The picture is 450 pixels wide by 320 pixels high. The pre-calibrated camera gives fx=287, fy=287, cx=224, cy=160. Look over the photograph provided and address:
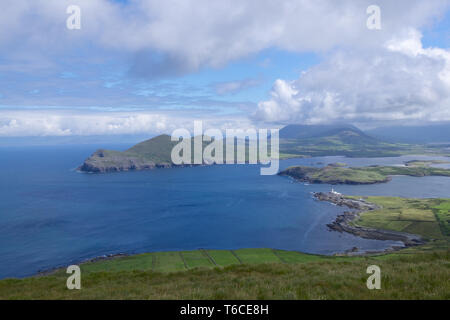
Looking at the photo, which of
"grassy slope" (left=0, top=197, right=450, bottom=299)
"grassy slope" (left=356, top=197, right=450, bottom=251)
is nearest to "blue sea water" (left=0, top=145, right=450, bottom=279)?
"grassy slope" (left=356, top=197, right=450, bottom=251)

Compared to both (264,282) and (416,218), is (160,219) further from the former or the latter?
(264,282)

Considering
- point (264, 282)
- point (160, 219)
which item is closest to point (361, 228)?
point (160, 219)

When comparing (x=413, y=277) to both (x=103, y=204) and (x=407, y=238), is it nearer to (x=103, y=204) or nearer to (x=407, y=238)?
(x=407, y=238)

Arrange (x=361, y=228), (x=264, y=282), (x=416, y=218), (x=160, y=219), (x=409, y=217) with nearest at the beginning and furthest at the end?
1. (x=264, y=282)
2. (x=361, y=228)
3. (x=416, y=218)
4. (x=409, y=217)
5. (x=160, y=219)

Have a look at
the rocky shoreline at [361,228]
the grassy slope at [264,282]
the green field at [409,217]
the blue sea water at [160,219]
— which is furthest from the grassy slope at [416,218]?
the grassy slope at [264,282]

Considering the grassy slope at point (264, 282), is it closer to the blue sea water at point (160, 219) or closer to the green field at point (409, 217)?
the blue sea water at point (160, 219)

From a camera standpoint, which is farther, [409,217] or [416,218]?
[409,217]

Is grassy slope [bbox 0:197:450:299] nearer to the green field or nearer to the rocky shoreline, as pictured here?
the rocky shoreline
